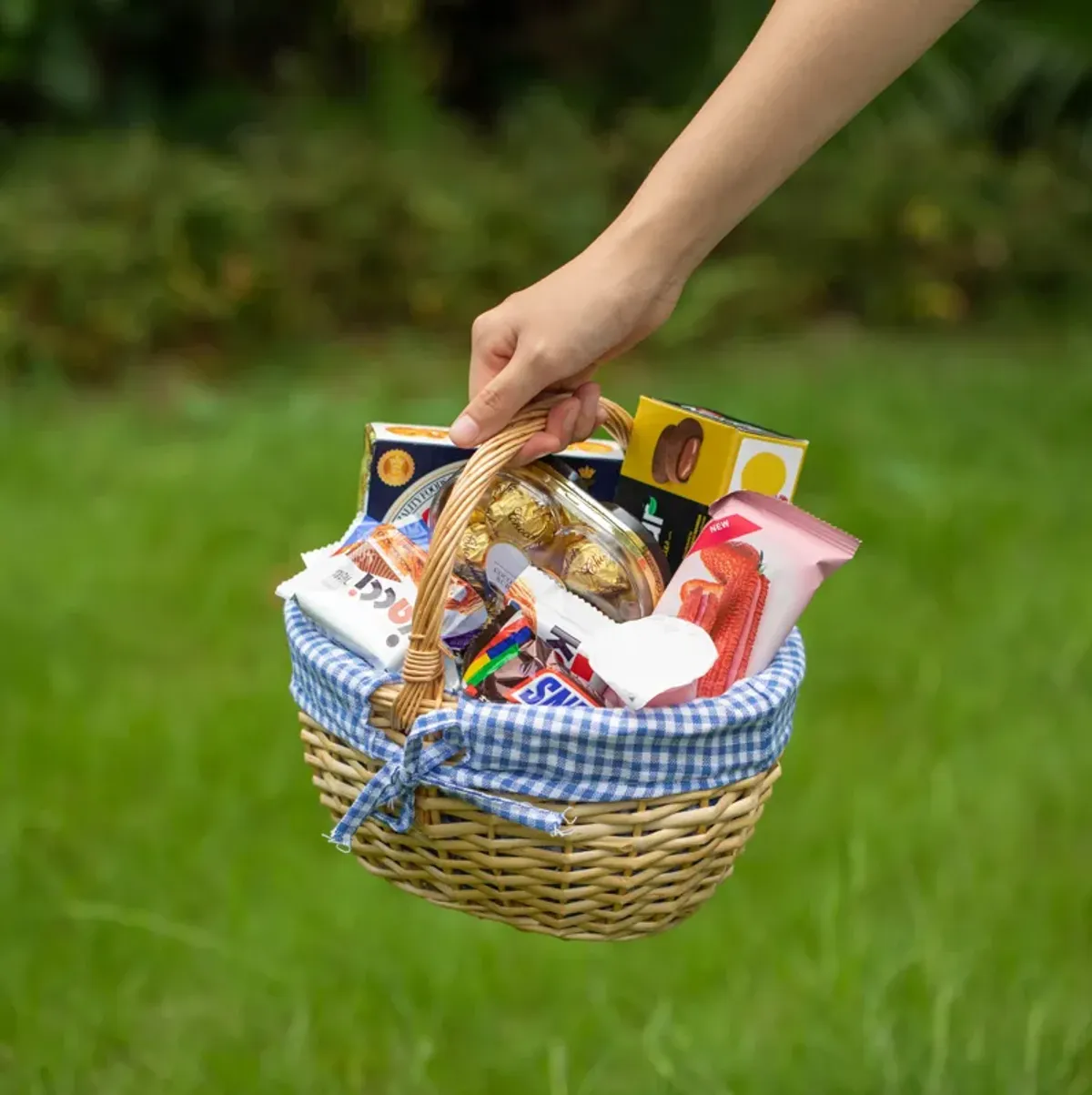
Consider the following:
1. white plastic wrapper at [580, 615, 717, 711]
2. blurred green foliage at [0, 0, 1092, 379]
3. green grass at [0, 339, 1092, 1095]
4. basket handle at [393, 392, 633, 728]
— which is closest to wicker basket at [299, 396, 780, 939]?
basket handle at [393, 392, 633, 728]

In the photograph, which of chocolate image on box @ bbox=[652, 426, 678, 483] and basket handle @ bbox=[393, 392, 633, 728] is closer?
basket handle @ bbox=[393, 392, 633, 728]

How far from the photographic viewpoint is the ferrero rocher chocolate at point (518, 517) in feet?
4.20

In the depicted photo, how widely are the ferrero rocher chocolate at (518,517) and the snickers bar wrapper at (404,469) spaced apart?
0.07m

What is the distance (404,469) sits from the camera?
1374 mm

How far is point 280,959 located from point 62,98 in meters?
3.77

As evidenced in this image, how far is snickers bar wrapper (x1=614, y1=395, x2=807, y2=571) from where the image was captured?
1333mm

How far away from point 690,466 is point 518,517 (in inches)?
7.4

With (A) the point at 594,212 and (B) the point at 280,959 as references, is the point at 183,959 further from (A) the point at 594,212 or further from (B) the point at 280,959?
(A) the point at 594,212

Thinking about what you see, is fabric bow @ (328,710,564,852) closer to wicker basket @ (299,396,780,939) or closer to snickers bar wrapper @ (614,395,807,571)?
wicker basket @ (299,396,780,939)

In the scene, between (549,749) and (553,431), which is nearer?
(549,749)

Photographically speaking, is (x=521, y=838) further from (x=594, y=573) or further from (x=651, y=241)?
(x=651, y=241)

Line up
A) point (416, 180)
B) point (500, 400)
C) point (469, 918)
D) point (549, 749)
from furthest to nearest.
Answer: point (416, 180)
point (469, 918)
point (500, 400)
point (549, 749)

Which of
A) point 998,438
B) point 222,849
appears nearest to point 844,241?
point 998,438

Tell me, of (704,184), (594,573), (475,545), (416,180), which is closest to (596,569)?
(594,573)
